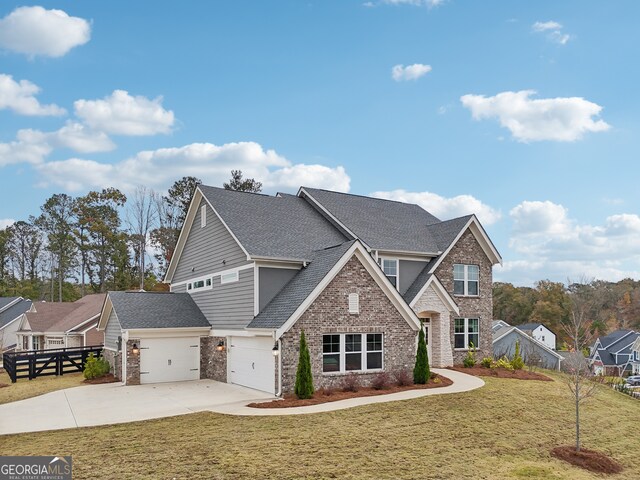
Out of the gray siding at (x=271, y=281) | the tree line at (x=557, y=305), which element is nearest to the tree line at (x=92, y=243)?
the gray siding at (x=271, y=281)

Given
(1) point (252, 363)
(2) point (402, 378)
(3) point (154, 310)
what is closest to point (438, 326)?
(2) point (402, 378)

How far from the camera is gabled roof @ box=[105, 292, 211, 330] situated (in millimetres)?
21509

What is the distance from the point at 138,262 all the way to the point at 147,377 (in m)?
38.9

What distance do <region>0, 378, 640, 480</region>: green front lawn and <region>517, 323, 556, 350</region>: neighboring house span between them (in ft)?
172

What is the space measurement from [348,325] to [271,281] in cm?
355

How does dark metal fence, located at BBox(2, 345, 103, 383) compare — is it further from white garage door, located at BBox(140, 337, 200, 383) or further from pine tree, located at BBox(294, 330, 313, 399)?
pine tree, located at BBox(294, 330, 313, 399)

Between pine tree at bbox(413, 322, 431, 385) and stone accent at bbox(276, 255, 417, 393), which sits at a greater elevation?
stone accent at bbox(276, 255, 417, 393)

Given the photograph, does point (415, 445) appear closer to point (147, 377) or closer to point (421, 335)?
point (421, 335)

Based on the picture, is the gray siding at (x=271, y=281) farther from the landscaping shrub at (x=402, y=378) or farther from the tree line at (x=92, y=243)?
the tree line at (x=92, y=243)

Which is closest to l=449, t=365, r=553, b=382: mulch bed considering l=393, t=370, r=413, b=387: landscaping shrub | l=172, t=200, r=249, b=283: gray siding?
l=393, t=370, r=413, b=387: landscaping shrub

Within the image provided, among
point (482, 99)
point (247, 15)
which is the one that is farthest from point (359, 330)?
point (247, 15)

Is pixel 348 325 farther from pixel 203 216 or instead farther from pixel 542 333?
pixel 542 333

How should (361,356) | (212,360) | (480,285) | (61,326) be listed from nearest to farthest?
(361,356), (212,360), (480,285), (61,326)

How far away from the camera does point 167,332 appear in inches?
854
